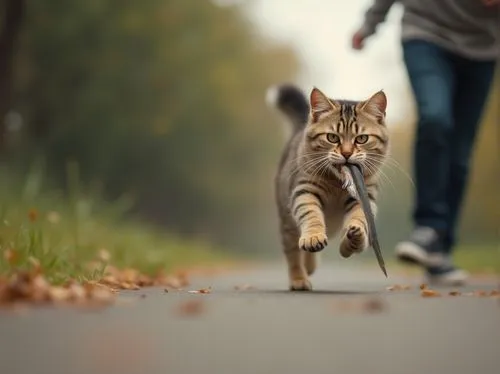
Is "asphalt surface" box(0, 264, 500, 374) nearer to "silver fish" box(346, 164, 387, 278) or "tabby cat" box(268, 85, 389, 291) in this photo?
"silver fish" box(346, 164, 387, 278)

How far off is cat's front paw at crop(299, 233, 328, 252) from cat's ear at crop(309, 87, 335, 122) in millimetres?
741

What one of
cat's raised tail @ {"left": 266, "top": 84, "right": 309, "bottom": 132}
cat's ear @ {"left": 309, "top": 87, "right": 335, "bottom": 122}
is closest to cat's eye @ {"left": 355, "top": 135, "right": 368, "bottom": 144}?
cat's ear @ {"left": 309, "top": 87, "right": 335, "bottom": 122}

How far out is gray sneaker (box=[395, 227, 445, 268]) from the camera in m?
5.82

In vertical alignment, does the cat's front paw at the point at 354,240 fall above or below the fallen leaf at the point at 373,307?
above

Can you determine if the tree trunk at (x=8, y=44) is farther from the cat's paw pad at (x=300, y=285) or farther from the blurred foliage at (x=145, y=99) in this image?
the cat's paw pad at (x=300, y=285)

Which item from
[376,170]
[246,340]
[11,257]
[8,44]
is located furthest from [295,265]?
[8,44]

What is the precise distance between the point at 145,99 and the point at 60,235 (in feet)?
43.1

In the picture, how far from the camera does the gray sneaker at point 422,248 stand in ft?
19.1

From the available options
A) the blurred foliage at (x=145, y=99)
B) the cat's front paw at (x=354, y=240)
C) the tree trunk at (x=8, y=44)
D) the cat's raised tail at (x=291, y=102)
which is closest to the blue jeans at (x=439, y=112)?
the cat's raised tail at (x=291, y=102)

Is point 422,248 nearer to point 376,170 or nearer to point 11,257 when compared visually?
point 376,170

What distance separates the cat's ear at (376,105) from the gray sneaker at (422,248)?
1.37m

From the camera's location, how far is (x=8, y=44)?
45.4 feet

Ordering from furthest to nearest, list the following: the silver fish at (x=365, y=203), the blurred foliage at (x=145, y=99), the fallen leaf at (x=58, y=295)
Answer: the blurred foliage at (x=145, y=99)
the silver fish at (x=365, y=203)
the fallen leaf at (x=58, y=295)

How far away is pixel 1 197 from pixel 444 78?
347 centimetres
